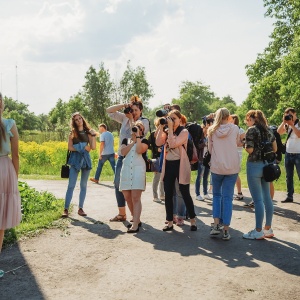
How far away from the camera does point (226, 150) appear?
21.4ft

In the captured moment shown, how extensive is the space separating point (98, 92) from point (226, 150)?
54.9 m

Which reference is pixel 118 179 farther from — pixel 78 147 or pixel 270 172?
pixel 270 172

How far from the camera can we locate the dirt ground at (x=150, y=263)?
14.1ft

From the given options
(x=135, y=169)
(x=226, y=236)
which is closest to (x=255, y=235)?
(x=226, y=236)

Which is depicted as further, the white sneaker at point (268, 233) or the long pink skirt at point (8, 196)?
the white sneaker at point (268, 233)

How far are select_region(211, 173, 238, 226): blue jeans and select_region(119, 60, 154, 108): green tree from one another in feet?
178

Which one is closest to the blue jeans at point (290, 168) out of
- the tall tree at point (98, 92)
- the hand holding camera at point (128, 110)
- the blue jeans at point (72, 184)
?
the hand holding camera at point (128, 110)

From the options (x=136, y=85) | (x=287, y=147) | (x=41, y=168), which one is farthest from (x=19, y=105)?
(x=287, y=147)

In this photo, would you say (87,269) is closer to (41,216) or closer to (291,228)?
(41,216)

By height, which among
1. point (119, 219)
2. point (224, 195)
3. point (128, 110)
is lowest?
point (119, 219)

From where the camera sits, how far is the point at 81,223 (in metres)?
7.63

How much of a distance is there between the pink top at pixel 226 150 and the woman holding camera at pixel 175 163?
1.71ft

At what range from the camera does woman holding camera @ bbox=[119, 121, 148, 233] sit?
6961 millimetres

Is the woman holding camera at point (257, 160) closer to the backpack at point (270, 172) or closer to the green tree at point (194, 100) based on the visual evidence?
the backpack at point (270, 172)
